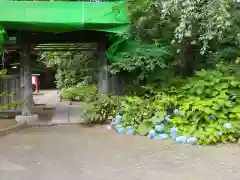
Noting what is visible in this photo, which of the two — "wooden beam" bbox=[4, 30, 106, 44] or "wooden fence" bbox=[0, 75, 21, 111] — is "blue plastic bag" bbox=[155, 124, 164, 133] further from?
"wooden fence" bbox=[0, 75, 21, 111]

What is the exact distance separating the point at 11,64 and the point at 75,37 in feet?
15.0

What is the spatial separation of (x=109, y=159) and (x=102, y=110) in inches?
160

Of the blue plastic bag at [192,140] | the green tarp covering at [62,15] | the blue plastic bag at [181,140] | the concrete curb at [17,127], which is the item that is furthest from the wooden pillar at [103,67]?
the blue plastic bag at [192,140]

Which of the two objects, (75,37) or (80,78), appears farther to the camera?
(80,78)

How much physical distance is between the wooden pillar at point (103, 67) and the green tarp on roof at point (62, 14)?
62.7 inches

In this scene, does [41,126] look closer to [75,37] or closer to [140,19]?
[75,37]

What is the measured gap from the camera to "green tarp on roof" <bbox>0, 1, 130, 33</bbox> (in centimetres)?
980

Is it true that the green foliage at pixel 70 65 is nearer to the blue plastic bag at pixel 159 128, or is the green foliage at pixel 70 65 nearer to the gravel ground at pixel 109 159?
the blue plastic bag at pixel 159 128

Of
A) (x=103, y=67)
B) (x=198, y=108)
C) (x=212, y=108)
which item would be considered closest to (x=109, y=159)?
(x=198, y=108)

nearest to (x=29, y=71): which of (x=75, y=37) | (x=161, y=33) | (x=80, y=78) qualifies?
(x=75, y=37)

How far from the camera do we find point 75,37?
37.7 feet

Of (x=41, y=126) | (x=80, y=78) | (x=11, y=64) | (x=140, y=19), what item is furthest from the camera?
(x=80, y=78)

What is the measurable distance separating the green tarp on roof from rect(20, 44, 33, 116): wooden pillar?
5.24 ft

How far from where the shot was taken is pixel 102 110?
10828mm
